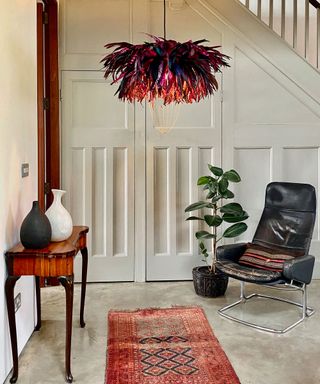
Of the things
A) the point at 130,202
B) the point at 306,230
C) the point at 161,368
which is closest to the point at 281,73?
the point at 306,230

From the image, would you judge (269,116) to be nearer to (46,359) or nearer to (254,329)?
(254,329)

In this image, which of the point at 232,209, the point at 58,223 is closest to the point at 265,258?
the point at 232,209

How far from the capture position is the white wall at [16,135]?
2.70 m

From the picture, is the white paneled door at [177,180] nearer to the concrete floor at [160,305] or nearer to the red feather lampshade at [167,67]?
the concrete floor at [160,305]

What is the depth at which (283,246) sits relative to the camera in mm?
4121

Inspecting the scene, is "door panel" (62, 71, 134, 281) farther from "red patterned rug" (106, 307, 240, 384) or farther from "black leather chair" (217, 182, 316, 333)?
"black leather chair" (217, 182, 316, 333)

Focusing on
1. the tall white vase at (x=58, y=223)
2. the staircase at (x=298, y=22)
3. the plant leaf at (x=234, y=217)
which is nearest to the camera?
the tall white vase at (x=58, y=223)

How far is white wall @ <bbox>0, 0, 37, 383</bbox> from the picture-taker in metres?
2.70

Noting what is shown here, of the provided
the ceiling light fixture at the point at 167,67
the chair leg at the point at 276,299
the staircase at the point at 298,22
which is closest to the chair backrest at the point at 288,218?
the chair leg at the point at 276,299

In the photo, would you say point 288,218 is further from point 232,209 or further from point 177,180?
point 177,180

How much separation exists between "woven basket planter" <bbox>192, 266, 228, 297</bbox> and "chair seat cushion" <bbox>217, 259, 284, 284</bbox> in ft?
1.59

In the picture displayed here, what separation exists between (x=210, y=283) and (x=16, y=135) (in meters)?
2.25

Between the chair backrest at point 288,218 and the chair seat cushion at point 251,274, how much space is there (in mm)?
501

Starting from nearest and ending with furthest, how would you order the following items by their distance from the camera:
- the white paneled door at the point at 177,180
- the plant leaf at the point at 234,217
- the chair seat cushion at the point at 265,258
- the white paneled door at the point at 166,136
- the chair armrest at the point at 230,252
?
the chair seat cushion at the point at 265,258, the chair armrest at the point at 230,252, the plant leaf at the point at 234,217, the white paneled door at the point at 166,136, the white paneled door at the point at 177,180
